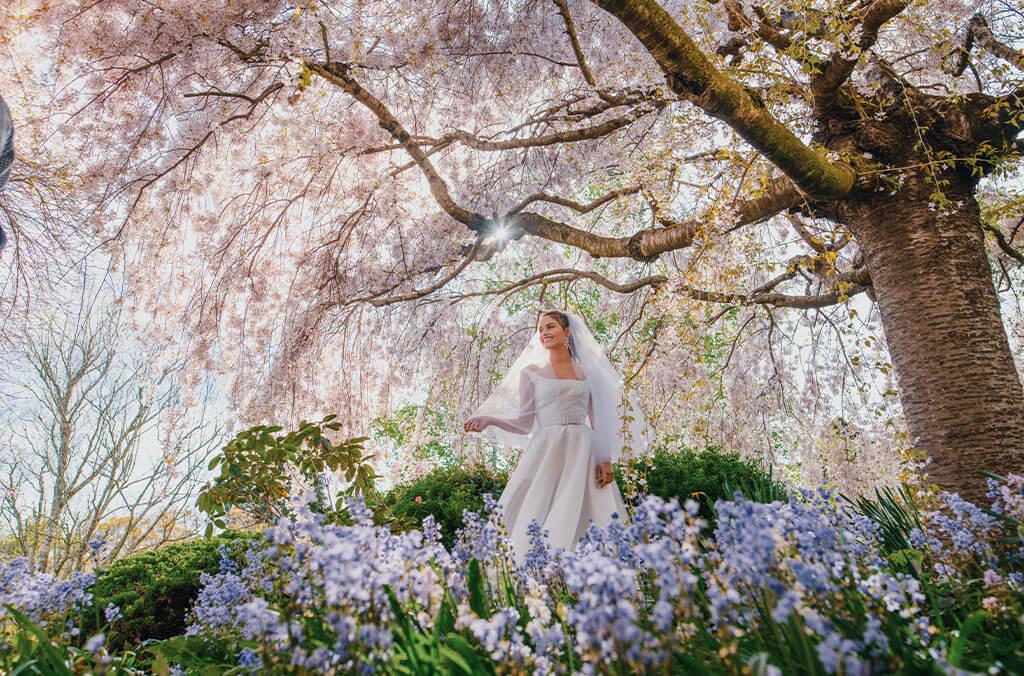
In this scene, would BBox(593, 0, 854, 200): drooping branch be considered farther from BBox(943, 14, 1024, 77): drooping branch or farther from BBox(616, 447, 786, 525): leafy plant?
BBox(616, 447, 786, 525): leafy plant

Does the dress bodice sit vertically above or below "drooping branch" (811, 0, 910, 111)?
below

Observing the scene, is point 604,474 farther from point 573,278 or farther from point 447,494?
point 447,494

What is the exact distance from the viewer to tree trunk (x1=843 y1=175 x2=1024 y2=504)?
10.9 ft

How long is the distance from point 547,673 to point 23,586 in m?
1.48

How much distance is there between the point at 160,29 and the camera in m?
4.63

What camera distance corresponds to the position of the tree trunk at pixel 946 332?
3.33m

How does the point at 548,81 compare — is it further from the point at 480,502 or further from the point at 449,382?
the point at 480,502

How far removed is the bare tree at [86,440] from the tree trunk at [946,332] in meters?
8.41

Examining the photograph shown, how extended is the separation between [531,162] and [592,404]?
268 cm

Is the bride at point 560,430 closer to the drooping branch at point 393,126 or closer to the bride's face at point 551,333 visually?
the bride's face at point 551,333

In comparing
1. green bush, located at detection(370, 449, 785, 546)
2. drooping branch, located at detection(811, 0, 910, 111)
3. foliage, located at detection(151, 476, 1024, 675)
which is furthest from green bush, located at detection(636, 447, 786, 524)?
foliage, located at detection(151, 476, 1024, 675)

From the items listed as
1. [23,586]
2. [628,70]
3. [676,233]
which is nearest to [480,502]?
[676,233]

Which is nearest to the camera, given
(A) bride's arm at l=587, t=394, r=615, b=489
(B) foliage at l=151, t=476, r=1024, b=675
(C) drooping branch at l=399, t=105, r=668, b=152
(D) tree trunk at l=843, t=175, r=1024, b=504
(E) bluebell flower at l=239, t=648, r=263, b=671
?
(B) foliage at l=151, t=476, r=1024, b=675

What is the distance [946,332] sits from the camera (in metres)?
3.50
